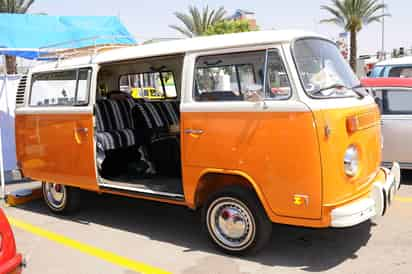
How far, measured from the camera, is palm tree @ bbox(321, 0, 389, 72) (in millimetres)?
28031

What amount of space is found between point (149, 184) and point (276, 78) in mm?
2276

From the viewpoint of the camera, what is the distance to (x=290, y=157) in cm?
395

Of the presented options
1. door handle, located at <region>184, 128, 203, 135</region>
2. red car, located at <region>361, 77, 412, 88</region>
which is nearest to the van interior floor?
door handle, located at <region>184, 128, 203, 135</region>

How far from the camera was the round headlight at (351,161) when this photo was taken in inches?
159

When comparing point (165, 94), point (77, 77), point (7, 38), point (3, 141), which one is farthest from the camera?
point (7, 38)

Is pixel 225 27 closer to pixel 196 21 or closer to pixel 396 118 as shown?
pixel 196 21

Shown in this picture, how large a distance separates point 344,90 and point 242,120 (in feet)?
3.40

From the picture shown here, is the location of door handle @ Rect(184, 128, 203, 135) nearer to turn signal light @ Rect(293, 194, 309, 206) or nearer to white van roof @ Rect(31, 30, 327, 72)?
white van roof @ Rect(31, 30, 327, 72)

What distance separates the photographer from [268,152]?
13.3 feet

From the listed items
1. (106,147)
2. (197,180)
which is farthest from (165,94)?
(197,180)

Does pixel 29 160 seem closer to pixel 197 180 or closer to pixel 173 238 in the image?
pixel 173 238

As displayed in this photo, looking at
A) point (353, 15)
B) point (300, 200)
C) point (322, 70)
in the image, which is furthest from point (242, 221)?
point (353, 15)

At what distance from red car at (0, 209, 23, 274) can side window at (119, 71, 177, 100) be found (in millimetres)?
3944

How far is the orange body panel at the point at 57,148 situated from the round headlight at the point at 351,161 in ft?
10.1
